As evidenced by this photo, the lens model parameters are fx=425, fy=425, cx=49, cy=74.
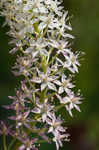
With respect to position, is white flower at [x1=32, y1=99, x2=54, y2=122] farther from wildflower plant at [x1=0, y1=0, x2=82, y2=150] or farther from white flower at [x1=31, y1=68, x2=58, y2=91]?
white flower at [x1=31, y1=68, x2=58, y2=91]

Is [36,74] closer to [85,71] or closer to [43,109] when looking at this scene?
[43,109]

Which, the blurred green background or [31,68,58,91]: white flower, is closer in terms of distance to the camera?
[31,68,58,91]: white flower

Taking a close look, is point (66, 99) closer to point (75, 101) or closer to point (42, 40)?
point (75, 101)

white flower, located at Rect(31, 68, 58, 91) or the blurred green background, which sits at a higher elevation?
the blurred green background

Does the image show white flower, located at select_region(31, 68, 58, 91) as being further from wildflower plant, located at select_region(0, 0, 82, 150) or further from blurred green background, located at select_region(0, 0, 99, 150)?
blurred green background, located at select_region(0, 0, 99, 150)

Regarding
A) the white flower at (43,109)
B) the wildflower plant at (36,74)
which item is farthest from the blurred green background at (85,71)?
the white flower at (43,109)

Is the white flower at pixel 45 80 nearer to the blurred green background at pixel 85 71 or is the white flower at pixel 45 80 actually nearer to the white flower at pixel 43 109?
the white flower at pixel 43 109

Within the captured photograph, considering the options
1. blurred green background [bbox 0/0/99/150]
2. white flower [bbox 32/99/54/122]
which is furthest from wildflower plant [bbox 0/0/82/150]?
blurred green background [bbox 0/0/99/150]

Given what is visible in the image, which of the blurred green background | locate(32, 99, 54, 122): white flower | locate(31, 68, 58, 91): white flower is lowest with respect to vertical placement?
locate(32, 99, 54, 122): white flower
